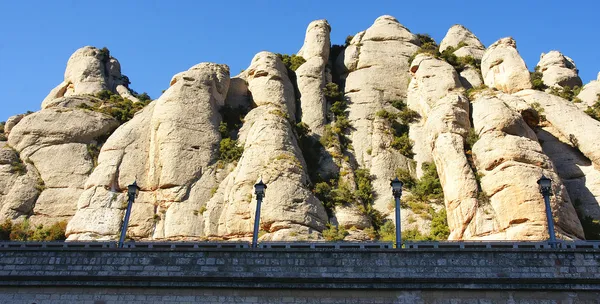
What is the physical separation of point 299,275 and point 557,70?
40832 mm

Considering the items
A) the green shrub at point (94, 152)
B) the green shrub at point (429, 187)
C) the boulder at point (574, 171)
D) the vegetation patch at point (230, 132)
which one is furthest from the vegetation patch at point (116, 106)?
the boulder at point (574, 171)

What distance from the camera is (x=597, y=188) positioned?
119 ft

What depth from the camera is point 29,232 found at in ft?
120

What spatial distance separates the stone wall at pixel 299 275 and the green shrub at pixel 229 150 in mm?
18110

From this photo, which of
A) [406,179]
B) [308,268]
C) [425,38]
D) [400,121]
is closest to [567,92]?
[400,121]

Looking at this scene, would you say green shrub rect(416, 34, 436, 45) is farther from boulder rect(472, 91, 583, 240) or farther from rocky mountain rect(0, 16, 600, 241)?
boulder rect(472, 91, 583, 240)

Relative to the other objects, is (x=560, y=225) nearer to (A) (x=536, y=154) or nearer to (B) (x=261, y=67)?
(A) (x=536, y=154)

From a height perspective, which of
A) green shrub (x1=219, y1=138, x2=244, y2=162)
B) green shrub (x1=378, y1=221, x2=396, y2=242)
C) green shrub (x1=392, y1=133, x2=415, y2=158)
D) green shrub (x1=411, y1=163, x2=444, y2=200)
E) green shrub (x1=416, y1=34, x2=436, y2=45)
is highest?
green shrub (x1=416, y1=34, x2=436, y2=45)

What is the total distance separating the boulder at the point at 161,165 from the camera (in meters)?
35.8

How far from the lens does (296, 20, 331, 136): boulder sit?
45.8 metres

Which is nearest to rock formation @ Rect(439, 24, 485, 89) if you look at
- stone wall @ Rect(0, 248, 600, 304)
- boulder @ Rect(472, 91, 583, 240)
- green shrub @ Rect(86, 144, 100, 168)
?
boulder @ Rect(472, 91, 583, 240)

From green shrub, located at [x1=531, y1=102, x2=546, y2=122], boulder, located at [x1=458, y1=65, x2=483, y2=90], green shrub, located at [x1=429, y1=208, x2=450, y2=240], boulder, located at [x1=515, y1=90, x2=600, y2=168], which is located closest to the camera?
green shrub, located at [x1=429, y1=208, x2=450, y2=240]

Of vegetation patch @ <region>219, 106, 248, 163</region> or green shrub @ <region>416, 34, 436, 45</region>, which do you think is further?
green shrub @ <region>416, 34, 436, 45</region>

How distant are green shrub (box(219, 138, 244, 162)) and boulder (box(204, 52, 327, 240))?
74cm
